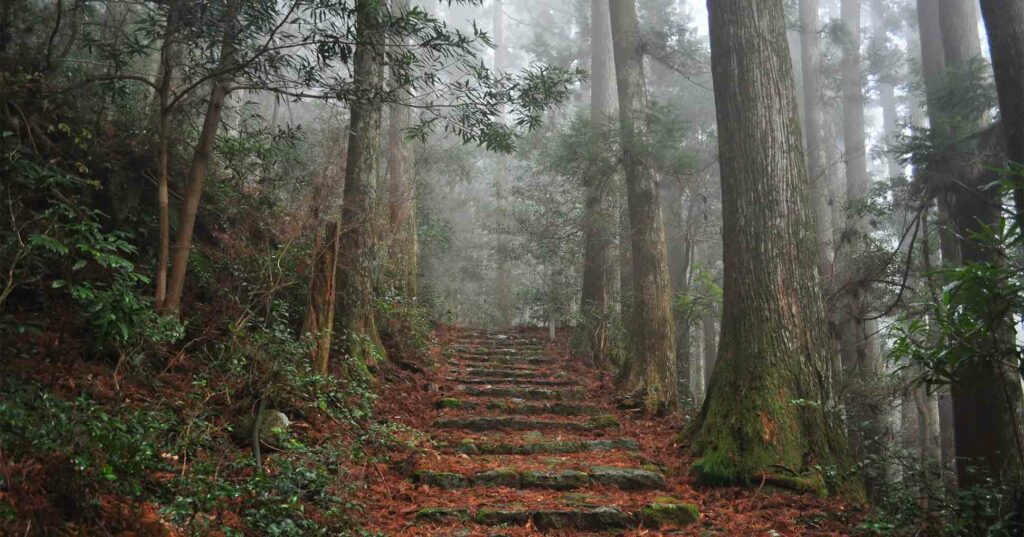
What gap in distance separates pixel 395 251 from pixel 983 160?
8.55 metres

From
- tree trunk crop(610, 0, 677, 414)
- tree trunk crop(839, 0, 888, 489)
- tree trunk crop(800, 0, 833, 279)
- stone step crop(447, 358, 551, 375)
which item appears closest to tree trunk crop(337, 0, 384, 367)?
stone step crop(447, 358, 551, 375)

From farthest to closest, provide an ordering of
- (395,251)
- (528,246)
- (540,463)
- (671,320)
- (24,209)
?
(528,246)
(395,251)
(671,320)
(540,463)
(24,209)

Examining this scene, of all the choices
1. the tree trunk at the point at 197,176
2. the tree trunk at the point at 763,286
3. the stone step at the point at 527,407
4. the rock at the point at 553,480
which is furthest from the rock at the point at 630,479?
the tree trunk at the point at 197,176

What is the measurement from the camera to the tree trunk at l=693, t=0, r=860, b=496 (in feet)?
19.0

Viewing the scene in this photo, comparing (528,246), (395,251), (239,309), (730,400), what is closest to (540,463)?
(730,400)

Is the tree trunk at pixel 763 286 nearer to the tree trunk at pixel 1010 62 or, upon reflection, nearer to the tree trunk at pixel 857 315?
the tree trunk at pixel 857 315

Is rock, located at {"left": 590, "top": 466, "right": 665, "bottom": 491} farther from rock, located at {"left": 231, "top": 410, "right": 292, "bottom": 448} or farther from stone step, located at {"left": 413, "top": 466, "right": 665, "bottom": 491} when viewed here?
rock, located at {"left": 231, "top": 410, "right": 292, "bottom": 448}

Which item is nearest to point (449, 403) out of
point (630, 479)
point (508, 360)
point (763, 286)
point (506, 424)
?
point (506, 424)

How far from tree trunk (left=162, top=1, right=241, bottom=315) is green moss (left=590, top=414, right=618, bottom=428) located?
470cm

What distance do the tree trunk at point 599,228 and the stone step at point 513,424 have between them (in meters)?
3.48

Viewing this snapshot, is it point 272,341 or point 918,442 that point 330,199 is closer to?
point 272,341

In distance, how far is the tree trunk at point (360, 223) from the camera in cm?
779

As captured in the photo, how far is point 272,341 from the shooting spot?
6.02 metres

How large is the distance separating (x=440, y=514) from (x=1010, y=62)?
6.78 metres
